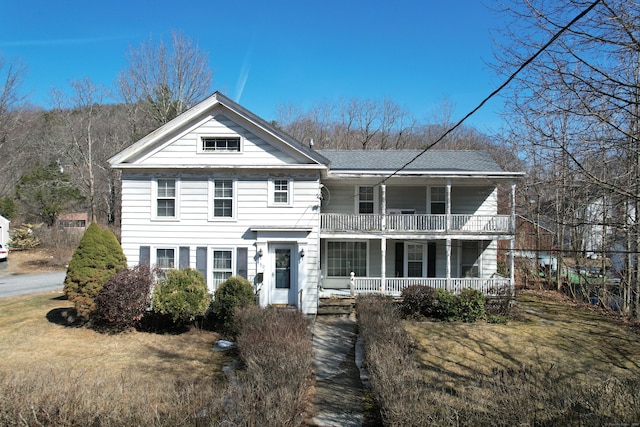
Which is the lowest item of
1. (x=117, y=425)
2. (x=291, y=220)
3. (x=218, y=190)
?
(x=117, y=425)

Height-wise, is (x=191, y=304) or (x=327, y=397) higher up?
(x=191, y=304)

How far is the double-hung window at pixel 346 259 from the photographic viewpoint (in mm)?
18156

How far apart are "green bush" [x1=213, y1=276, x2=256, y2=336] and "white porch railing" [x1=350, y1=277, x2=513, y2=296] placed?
5.19 m

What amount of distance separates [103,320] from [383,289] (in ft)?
33.4

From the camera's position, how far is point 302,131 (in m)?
46.2

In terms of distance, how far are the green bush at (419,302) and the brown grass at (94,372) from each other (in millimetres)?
6834

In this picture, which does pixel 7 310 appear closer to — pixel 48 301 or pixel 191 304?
pixel 48 301

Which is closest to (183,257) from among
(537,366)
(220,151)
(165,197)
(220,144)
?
(165,197)

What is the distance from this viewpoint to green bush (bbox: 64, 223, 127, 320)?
1207 centimetres

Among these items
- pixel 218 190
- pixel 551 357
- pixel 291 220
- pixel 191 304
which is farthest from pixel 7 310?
pixel 551 357

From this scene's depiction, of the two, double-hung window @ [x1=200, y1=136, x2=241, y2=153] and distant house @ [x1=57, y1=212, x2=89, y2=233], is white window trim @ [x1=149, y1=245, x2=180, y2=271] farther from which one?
distant house @ [x1=57, y1=212, x2=89, y2=233]

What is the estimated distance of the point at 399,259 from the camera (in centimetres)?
1819

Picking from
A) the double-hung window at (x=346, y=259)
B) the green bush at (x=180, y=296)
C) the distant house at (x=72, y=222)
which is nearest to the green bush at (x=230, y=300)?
the green bush at (x=180, y=296)

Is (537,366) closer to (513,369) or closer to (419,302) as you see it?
(513,369)
